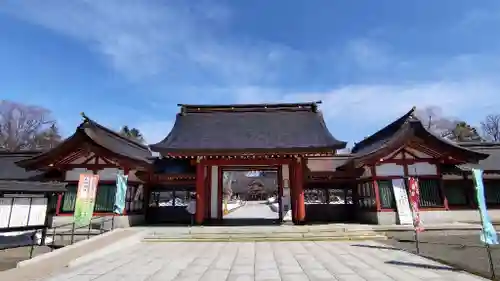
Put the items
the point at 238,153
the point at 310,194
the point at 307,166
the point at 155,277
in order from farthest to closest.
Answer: the point at 310,194 < the point at 307,166 < the point at 238,153 < the point at 155,277

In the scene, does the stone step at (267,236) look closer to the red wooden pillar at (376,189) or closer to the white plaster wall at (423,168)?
the red wooden pillar at (376,189)

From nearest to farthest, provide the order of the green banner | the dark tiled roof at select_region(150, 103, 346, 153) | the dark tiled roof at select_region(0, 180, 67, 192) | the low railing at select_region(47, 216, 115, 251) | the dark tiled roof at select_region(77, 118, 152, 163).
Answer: the dark tiled roof at select_region(0, 180, 67, 192) < the green banner < the low railing at select_region(47, 216, 115, 251) < the dark tiled roof at select_region(150, 103, 346, 153) < the dark tiled roof at select_region(77, 118, 152, 163)

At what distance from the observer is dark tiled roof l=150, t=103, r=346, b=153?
51.7 ft

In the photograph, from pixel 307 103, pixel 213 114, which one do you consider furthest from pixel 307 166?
pixel 213 114

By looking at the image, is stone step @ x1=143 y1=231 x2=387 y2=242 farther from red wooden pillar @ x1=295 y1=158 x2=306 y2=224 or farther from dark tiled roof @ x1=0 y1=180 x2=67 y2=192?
dark tiled roof @ x1=0 y1=180 x2=67 y2=192

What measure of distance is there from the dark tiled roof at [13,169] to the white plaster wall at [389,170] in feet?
65.6

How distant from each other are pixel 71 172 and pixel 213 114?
30.7ft

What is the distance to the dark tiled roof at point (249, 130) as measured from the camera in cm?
1576

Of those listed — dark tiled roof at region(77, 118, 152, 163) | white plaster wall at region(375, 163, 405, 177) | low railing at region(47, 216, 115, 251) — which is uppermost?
dark tiled roof at region(77, 118, 152, 163)

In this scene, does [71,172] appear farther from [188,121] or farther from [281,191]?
[281,191]

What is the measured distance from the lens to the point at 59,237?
1373 cm

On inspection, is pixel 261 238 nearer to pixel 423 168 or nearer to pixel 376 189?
pixel 376 189

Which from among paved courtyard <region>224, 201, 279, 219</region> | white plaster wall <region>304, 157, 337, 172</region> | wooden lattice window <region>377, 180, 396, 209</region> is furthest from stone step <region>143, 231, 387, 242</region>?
paved courtyard <region>224, 201, 279, 219</region>

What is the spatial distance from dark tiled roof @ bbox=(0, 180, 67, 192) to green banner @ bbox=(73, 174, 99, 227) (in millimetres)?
1133
